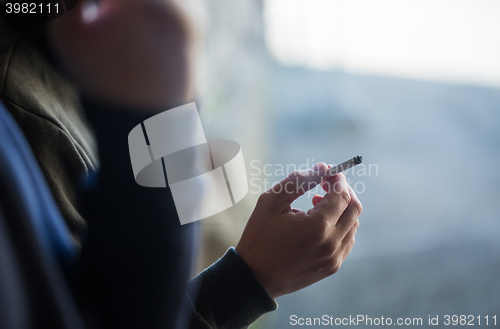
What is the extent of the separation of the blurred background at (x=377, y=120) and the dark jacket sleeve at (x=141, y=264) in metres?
0.21

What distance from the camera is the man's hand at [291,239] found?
1.16 ft

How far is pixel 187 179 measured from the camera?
43 centimetres

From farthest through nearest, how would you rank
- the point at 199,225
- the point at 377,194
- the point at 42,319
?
the point at 377,194 < the point at 199,225 < the point at 42,319

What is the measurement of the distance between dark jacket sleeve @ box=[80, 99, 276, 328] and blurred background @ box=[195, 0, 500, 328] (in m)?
0.21

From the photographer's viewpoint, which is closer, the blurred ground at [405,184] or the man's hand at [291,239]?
the man's hand at [291,239]

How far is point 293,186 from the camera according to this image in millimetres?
362

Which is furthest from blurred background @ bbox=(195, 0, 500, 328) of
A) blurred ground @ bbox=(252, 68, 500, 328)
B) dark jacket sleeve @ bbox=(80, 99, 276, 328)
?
dark jacket sleeve @ bbox=(80, 99, 276, 328)

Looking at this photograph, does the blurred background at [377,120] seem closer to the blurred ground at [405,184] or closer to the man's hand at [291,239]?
the blurred ground at [405,184]

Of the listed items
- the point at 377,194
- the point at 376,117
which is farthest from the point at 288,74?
the point at 377,194

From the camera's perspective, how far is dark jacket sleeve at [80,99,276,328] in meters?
0.34

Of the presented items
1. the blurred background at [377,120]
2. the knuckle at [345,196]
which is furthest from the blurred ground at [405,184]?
the knuckle at [345,196]

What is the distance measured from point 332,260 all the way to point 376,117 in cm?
41

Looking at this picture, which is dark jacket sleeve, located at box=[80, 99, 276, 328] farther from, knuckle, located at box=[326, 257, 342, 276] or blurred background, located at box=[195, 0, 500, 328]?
blurred background, located at box=[195, 0, 500, 328]

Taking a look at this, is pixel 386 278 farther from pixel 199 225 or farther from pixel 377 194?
pixel 199 225
